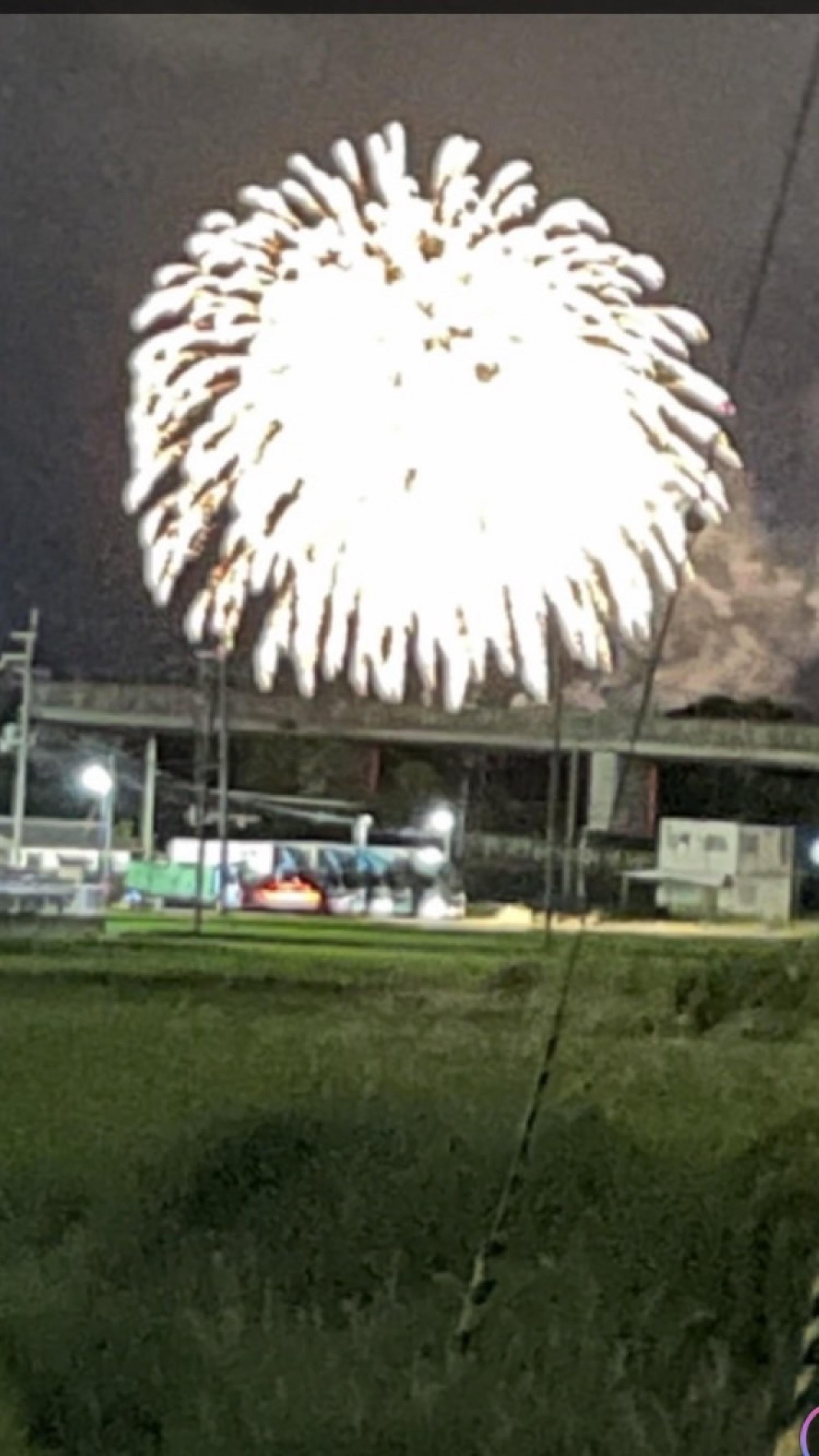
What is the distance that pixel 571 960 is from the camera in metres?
1.97

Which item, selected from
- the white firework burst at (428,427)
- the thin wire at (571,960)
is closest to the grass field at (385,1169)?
the thin wire at (571,960)

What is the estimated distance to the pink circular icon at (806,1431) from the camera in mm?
1858

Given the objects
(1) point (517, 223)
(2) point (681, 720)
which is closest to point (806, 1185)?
(2) point (681, 720)

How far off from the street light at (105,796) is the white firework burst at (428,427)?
159mm

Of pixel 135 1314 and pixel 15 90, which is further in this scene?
pixel 15 90

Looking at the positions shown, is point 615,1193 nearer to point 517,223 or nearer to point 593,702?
point 593,702

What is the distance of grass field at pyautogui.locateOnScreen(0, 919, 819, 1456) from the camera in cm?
191

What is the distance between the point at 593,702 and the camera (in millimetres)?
2000

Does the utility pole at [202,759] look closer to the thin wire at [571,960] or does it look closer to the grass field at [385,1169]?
the grass field at [385,1169]

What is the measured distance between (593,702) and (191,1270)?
1.91 feet

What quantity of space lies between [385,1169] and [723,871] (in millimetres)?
381

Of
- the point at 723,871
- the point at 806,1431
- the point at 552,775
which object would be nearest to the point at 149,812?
the point at 552,775

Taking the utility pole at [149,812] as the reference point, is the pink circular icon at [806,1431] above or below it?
below

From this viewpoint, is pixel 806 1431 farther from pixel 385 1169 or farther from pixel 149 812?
pixel 149 812
